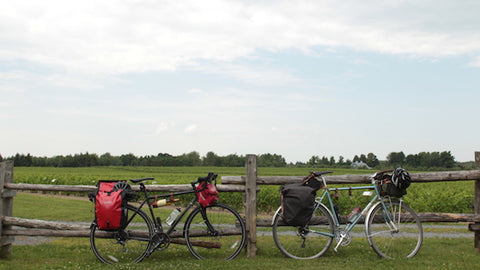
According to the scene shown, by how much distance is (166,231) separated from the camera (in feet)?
22.5

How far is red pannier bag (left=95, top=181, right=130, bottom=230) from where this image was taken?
6.48m

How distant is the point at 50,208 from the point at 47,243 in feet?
29.8

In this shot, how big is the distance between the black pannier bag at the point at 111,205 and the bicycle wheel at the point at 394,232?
12.4ft

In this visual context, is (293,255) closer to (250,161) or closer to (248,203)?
(248,203)

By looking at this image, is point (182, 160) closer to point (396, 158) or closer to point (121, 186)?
point (396, 158)

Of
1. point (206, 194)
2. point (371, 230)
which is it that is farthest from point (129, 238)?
point (371, 230)

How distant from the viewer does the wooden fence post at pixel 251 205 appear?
7.05 metres

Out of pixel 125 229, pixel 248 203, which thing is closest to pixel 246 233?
pixel 248 203

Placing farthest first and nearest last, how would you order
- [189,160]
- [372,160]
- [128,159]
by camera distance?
[128,159] < [189,160] < [372,160]

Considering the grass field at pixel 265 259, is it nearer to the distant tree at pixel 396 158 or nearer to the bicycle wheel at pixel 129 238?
the bicycle wheel at pixel 129 238

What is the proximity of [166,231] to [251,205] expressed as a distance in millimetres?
1436

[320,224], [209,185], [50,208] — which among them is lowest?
[50,208]

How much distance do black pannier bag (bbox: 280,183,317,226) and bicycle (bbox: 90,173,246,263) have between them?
2.51ft

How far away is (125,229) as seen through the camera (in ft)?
22.8
